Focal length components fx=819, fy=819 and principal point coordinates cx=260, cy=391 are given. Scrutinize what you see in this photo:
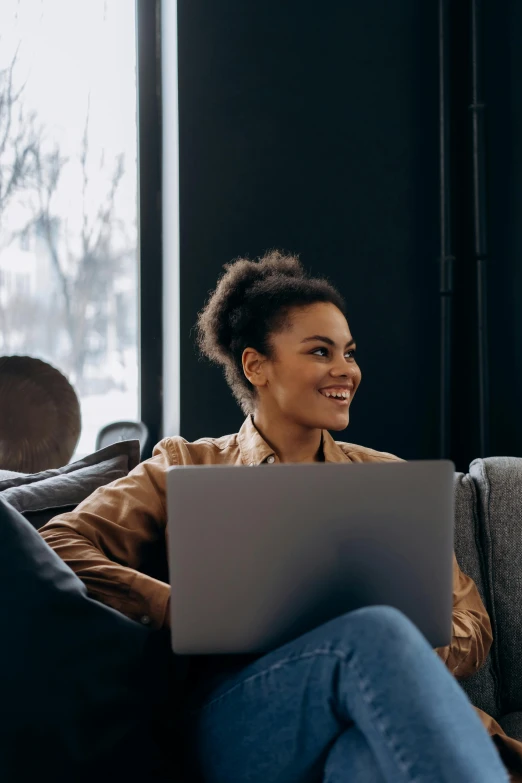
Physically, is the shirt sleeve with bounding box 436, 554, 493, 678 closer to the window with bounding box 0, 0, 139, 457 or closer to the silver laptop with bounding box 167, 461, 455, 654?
the silver laptop with bounding box 167, 461, 455, 654

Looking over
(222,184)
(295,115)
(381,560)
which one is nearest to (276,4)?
(295,115)

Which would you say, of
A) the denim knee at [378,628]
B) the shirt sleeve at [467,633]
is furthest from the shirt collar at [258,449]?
the denim knee at [378,628]

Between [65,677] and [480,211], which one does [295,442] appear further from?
[480,211]

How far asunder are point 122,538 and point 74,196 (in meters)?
1.51

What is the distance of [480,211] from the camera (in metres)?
2.48

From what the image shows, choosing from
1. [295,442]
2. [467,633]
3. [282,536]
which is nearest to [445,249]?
[295,442]

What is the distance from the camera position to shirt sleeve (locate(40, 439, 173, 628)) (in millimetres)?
1317

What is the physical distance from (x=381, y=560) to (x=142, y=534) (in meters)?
0.60

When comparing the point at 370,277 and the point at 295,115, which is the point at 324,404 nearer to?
the point at 370,277

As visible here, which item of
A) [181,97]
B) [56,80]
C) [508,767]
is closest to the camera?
[508,767]

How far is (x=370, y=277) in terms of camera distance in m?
2.56

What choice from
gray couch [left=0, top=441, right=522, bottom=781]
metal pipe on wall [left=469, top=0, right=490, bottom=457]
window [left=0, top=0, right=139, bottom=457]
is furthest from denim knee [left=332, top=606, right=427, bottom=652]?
window [left=0, top=0, right=139, bottom=457]

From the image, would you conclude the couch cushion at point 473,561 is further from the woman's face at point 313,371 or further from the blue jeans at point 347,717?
the blue jeans at point 347,717

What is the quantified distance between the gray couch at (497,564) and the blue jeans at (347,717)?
63cm
